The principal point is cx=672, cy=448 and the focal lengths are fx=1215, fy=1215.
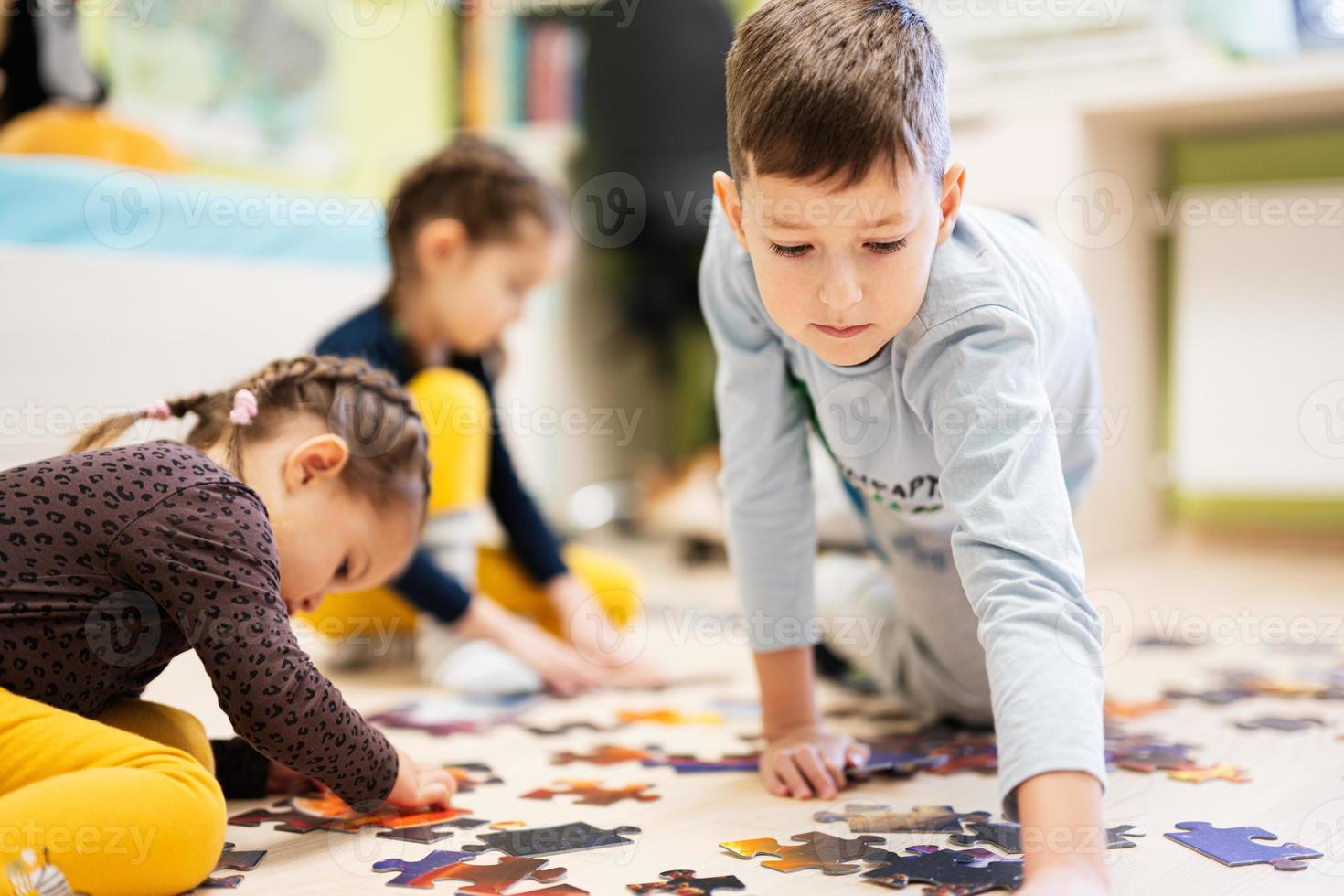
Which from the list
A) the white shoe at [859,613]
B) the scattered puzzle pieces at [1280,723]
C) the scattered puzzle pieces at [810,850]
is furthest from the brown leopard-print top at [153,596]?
the scattered puzzle pieces at [1280,723]

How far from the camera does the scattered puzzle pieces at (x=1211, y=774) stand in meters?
1.19

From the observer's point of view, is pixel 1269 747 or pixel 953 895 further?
pixel 1269 747

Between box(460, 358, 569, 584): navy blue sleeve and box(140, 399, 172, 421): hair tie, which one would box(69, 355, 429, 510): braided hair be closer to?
box(140, 399, 172, 421): hair tie

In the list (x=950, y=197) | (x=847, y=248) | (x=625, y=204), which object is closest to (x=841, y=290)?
(x=847, y=248)

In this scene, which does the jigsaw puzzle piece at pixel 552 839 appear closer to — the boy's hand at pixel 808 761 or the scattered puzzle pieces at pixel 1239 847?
the boy's hand at pixel 808 761

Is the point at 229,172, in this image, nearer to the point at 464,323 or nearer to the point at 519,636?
the point at 464,323

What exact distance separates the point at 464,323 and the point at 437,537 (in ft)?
1.12

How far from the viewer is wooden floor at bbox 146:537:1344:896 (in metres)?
0.96

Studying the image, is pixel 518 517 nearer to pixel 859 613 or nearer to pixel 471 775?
pixel 859 613

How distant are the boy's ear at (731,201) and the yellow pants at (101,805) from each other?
2.07ft

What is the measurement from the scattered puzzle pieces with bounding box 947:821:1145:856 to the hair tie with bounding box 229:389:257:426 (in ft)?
2.38

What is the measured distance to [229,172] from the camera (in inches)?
111

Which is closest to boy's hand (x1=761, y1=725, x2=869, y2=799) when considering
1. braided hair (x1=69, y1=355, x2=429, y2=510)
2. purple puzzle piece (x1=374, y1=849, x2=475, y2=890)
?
purple puzzle piece (x1=374, y1=849, x2=475, y2=890)

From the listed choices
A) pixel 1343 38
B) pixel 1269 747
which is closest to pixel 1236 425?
pixel 1343 38
